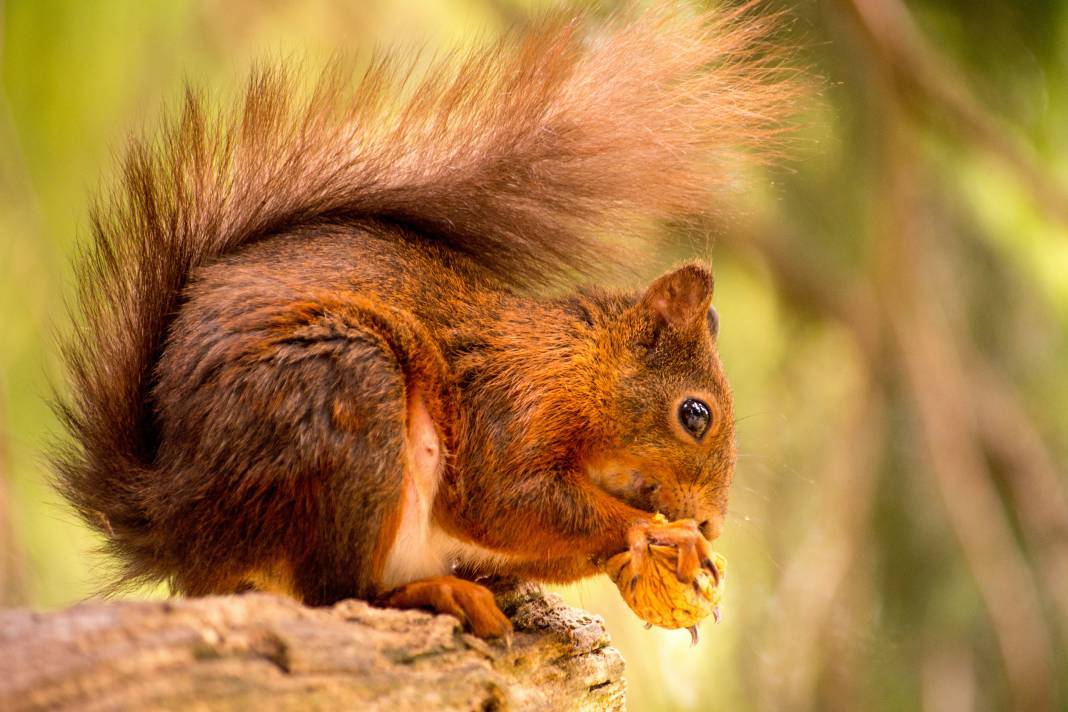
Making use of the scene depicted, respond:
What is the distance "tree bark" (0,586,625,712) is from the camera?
1178mm

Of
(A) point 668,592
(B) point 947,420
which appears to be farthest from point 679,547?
(B) point 947,420

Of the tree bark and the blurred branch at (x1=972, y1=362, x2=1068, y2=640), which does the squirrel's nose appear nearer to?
the tree bark

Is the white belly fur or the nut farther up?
the white belly fur

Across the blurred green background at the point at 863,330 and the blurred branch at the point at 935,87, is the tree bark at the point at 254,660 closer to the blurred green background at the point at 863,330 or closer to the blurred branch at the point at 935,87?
the blurred green background at the point at 863,330

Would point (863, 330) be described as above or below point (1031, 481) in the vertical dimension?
above

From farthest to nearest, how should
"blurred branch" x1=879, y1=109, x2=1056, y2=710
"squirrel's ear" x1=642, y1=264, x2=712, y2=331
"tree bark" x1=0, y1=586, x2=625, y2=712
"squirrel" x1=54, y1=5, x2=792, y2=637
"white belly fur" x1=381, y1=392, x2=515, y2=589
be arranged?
"blurred branch" x1=879, y1=109, x2=1056, y2=710
"squirrel's ear" x1=642, y1=264, x2=712, y2=331
"white belly fur" x1=381, y1=392, x2=515, y2=589
"squirrel" x1=54, y1=5, x2=792, y2=637
"tree bark" x1=0, y1=586, x2=625, y2=712

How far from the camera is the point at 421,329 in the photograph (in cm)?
192

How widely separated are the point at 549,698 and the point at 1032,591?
2.38 m

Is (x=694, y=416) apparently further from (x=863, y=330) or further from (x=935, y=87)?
(x=935, y=87)

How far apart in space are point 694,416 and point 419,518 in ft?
1.75

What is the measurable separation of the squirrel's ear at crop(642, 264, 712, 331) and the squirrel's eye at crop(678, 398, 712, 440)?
16 centimetres

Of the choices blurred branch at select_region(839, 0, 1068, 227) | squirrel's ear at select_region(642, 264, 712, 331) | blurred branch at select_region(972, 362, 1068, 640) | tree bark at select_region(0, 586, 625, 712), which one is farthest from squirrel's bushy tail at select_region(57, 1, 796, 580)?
blurred branch at select_region(972, 362, 1068, 640)

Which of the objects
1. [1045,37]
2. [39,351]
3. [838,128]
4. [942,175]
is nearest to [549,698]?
[39,351]

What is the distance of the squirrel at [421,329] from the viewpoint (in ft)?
5.57
